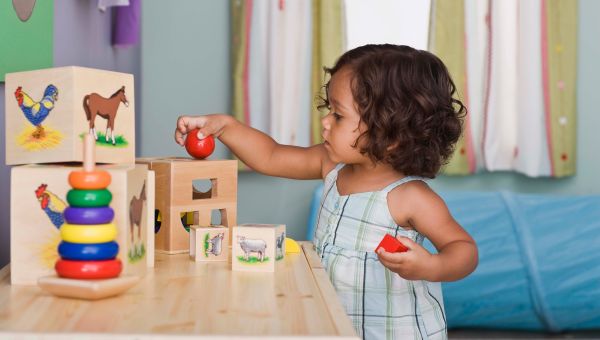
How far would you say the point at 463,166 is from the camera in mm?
2996

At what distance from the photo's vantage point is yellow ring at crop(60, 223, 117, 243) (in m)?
0.84

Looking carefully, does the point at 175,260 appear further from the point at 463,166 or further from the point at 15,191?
the point at 463,166

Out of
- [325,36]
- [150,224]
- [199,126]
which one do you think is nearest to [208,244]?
[150,224]

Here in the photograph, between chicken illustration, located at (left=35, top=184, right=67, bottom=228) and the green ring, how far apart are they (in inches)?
3.1

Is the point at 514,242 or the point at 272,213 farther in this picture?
the point at 272,213

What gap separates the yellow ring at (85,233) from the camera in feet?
2.76

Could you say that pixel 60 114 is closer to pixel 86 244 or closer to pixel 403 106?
pixel 86 244

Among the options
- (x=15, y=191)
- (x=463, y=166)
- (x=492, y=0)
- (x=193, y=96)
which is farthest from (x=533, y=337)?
(x=15, y=191)

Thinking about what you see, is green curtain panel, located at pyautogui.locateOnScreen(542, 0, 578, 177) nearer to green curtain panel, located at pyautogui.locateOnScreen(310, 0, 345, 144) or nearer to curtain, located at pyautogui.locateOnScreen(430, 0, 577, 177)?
curtain, located at pyautogui.locateOnScreen(430, 0, 577, 177)

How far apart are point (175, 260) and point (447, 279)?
1.27ft

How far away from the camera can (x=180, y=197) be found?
1.23 m

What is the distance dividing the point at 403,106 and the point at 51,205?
631mm

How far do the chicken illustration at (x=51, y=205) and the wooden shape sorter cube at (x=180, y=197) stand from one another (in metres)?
0.28

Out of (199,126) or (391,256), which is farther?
(199,126)
